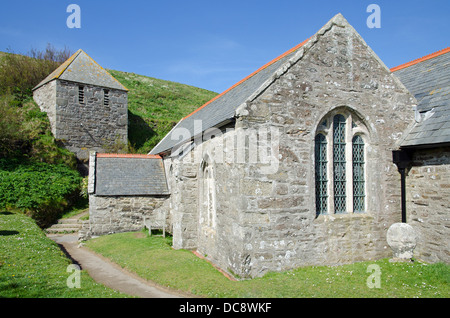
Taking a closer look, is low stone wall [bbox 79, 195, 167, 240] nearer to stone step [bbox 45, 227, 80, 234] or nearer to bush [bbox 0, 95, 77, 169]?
stone step [bbox 45, 227, 80, 234]

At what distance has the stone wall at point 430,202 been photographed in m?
8.55

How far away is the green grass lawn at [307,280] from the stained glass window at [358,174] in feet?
5.45

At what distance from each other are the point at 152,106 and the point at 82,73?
14.2m

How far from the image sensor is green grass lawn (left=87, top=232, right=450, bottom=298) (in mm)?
6777

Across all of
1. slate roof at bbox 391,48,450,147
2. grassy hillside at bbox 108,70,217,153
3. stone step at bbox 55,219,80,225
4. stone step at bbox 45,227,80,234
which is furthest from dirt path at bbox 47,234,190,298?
grassy hillside at bbox 108,70,217,153

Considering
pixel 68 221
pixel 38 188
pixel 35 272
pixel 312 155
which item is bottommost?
pixel 68 221

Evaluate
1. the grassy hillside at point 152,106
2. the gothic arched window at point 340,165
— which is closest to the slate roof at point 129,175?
the grassy hillside at point 152,106

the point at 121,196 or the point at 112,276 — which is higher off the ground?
the point at 121,196

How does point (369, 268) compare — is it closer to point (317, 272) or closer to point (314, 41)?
point (317, 272)

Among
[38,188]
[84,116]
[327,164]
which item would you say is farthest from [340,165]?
[84,116]

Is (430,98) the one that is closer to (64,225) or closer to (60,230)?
(60,230)

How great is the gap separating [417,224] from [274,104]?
218 inches

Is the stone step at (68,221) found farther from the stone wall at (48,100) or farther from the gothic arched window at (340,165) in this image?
the gothic arched window at (340,165)

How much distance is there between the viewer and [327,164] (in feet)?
30.0
